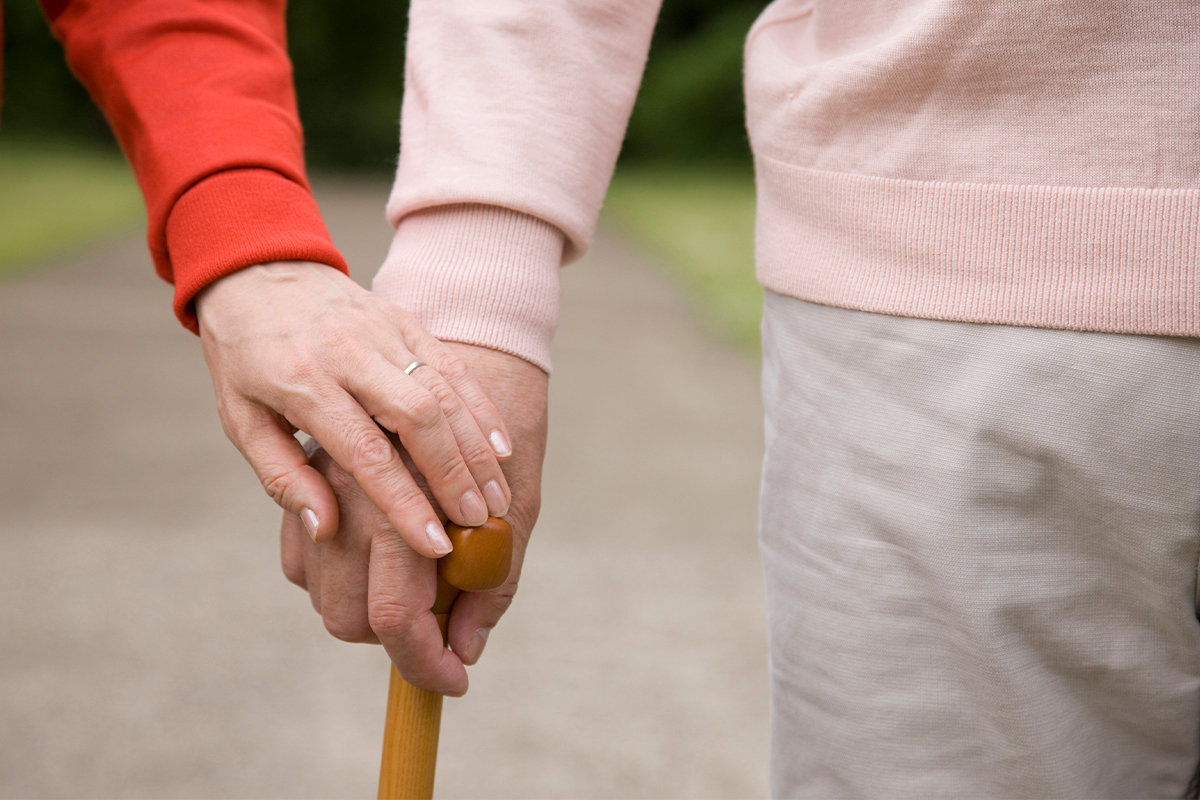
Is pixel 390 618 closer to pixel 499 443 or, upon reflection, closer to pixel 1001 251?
pixel 499 443

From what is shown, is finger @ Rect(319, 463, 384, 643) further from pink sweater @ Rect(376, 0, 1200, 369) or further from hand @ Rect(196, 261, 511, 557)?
pink sweater @ Rect(376, 0, 1200, 369)

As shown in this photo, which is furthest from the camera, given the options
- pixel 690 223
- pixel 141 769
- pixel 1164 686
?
pixel 690 223

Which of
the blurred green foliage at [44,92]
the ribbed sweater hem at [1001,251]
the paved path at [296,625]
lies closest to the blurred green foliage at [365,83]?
the blurred green foliage at [44,92]

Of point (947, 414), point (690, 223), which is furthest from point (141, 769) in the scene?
point (690, 223)

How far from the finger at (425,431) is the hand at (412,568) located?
72 mm

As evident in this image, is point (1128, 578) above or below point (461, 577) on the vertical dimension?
above

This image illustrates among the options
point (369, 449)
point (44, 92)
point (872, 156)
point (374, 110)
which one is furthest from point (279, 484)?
point (44, 92)

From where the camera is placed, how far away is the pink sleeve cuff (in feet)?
3.69

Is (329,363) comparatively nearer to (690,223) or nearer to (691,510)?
(691,510)

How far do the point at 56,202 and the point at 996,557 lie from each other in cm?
1211

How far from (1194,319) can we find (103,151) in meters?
20.0

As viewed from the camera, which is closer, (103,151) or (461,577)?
(461,577)

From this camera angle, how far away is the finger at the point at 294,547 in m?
1.12

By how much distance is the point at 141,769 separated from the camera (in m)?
2.63
